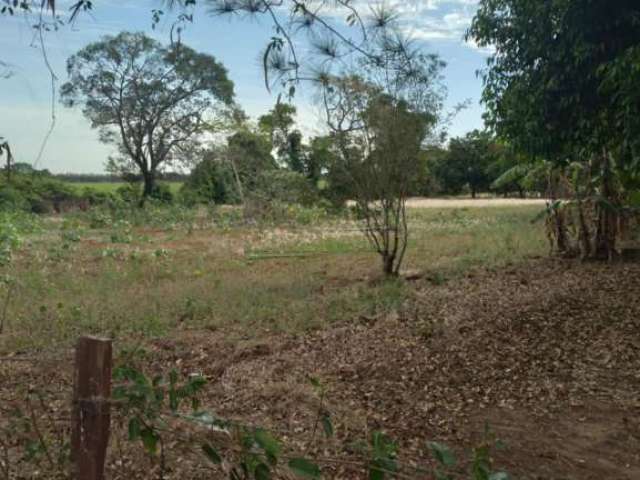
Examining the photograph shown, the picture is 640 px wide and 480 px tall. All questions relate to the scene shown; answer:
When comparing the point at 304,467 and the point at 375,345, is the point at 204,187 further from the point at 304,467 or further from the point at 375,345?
the point at 304,467

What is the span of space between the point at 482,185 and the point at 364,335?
127ft

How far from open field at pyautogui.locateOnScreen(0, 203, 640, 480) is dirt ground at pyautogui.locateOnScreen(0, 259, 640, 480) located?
0.02m

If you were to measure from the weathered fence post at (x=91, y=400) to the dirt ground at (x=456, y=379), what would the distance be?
4.00ft

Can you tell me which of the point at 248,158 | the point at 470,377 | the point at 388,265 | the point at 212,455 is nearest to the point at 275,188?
the point at 248,158

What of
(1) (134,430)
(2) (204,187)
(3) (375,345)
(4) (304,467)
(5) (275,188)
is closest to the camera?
(4) (304,467)

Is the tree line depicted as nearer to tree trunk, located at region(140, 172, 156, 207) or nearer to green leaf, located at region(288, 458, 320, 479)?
green leaf, located at region(288, 458, 320, 479)

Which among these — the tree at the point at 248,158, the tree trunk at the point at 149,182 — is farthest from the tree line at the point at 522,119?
the tree trunk at the point at 149,182

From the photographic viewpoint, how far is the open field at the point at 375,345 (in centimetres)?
357

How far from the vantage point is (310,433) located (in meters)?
3.54

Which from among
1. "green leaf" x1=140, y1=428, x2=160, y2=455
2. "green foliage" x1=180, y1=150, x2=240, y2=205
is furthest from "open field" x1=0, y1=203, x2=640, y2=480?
"green foliage" x1=180, y1=150, x2=240, y2=205

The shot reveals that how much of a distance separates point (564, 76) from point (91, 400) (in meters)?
5.45

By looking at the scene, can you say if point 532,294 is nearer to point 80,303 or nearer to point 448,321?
point 448,321

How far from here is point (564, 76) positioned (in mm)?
5734

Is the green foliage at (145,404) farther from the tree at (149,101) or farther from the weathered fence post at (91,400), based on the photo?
the tree at (149,101)
